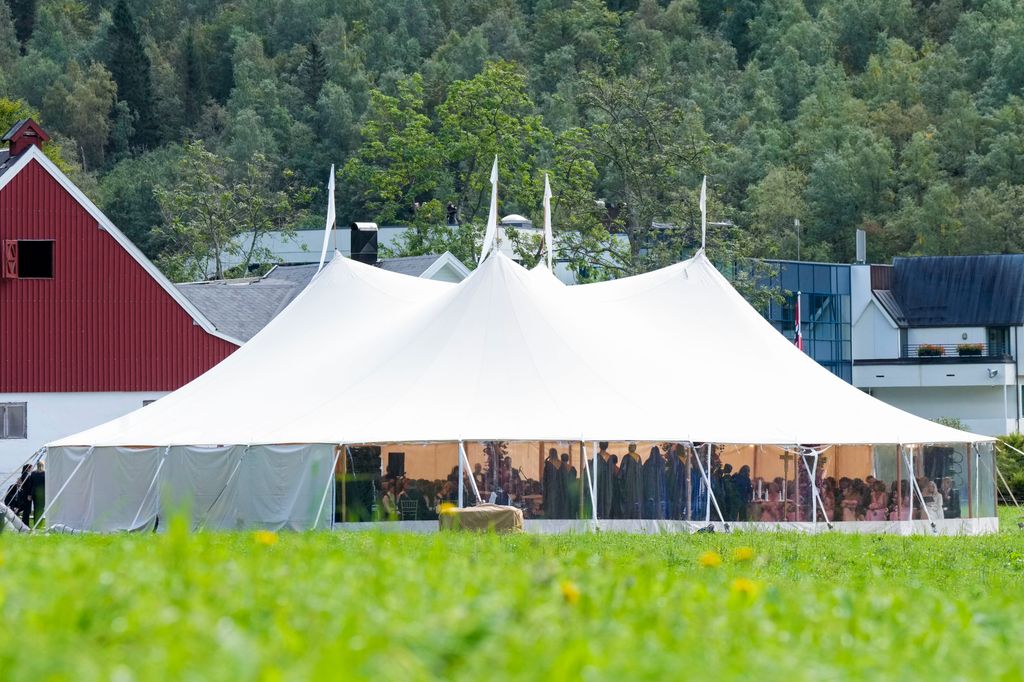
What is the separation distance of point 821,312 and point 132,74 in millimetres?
61712

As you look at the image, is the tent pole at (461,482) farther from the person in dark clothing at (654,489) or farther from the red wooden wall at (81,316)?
the red wooden wall at (81,316)

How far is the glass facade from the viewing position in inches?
2277

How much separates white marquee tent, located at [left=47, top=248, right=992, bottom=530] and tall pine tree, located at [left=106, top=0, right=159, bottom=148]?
84718 millimetres

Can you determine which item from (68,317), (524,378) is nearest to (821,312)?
(68,317)

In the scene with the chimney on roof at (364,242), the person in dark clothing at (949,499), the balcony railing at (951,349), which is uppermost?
the chimney on roof at (364,242)

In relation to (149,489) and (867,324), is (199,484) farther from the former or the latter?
(867,324)

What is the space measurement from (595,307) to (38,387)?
11745 mm

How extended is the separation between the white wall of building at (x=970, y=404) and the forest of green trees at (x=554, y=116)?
9.74 m

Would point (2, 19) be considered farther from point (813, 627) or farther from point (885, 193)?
point (813, 627)

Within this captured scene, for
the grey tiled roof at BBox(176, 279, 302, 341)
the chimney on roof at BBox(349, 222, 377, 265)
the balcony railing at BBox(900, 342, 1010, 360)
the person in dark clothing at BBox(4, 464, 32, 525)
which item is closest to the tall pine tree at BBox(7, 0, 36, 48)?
the balcony railing at BBox(900, 342, 1010, 360)

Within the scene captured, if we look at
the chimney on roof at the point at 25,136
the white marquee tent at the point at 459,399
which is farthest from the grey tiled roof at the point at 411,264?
the white marquee tent at the point at 459,399

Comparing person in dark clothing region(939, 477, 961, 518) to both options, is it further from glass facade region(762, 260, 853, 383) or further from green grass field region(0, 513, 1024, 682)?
glass facade region(762, 260, 853, 383)

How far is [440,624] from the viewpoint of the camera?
15.1 feet

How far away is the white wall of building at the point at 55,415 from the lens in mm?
30875
